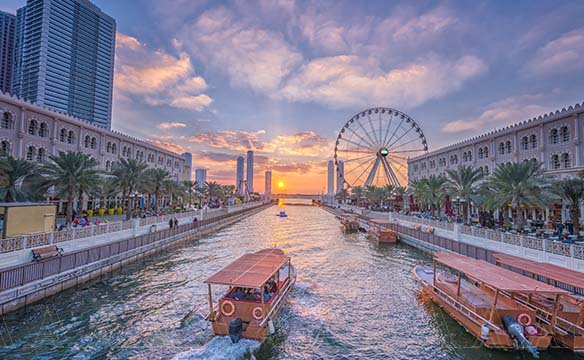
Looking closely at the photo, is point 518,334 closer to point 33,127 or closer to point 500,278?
point 500,278

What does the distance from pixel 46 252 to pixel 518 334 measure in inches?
914

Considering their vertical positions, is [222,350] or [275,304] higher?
[275,304]

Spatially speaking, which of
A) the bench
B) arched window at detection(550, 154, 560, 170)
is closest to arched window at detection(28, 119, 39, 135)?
the bench

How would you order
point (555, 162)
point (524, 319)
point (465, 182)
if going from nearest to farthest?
point (524, 319)
point (465, 182)
point (555, 162)

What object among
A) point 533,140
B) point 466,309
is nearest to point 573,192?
point 466,309

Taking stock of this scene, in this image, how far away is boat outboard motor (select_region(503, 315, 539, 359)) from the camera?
1060 cm

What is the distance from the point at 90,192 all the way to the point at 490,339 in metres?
32.3

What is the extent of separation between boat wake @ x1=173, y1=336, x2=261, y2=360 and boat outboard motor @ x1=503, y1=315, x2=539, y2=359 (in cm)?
976

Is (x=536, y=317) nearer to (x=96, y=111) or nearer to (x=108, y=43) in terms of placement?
(x=96, y=111)

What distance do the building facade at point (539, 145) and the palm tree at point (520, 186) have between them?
15.8 feet

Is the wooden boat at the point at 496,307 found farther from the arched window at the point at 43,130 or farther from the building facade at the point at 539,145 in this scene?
the arched window at the point at 43,130

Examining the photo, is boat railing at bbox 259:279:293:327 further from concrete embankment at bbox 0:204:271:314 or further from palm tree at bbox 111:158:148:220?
palm tree at bbox 111:158:148:220

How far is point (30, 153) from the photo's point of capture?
33.7 metres

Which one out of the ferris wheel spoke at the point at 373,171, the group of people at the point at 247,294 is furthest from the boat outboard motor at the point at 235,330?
the ferris wheel spoke at the point at 373,171
